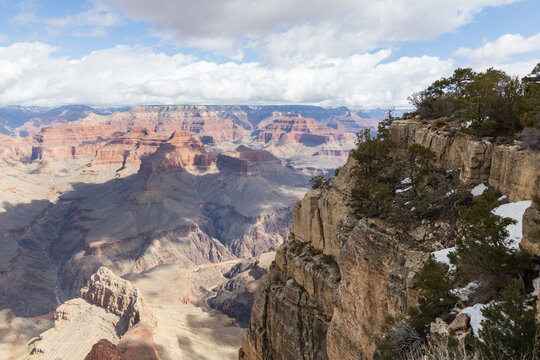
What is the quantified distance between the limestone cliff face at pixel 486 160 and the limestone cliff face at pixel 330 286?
224 inches

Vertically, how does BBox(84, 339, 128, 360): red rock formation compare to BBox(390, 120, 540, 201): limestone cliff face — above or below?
below

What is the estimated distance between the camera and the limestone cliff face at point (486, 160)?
15.9 m

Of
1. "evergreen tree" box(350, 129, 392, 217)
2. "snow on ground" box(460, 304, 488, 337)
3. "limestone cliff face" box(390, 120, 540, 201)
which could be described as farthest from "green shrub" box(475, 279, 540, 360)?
"evergreen tree" box(350, 129, 392, 217)

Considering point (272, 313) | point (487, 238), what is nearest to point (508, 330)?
point (487, 238)

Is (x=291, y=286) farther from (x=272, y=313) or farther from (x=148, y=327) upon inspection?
(x=148, y=327)

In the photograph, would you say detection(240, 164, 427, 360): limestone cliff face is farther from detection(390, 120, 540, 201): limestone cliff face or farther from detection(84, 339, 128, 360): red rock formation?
detection(84, 339, 128, 360): red rock formation

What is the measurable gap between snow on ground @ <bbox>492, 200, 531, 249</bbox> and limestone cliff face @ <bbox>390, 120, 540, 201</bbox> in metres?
0.65

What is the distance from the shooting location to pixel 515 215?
15.0 metres

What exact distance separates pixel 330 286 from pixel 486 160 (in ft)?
45.6

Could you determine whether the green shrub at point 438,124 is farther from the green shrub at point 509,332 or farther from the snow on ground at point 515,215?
the green shrub at point 509,332

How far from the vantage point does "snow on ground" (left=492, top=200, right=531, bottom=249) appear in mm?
13812

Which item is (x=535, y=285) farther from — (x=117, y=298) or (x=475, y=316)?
(x=117, y=298)

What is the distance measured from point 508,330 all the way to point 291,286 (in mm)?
22370

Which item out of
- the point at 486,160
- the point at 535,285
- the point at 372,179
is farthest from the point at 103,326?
the point at 535,285
